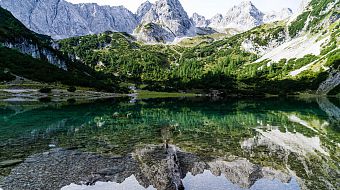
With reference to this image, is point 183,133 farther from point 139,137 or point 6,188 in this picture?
point 6,188

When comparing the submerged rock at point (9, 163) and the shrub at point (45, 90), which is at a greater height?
the shrub at point (45, 90)

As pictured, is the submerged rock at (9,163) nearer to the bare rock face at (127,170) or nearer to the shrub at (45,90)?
the bare rock face at (127,170)

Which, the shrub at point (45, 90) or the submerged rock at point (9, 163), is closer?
the submerged rock at point (9, 163)

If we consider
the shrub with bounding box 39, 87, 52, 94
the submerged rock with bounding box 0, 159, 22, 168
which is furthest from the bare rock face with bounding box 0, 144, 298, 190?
the shrub with bounding box 39, 87, 52, 94

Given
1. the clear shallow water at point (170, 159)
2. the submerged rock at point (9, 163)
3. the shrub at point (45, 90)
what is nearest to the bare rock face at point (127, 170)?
the clear shallow water at point (170, 159)

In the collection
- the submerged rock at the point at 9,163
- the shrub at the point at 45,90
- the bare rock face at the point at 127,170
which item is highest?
the shrub at the point at 45,90

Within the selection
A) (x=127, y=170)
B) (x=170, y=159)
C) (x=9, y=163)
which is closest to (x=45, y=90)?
(x=9, y=163)

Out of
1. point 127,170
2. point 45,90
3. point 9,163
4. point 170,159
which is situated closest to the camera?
point 127,170

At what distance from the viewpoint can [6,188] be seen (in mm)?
19891

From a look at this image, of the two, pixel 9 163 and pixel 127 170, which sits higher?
pixel 127 170

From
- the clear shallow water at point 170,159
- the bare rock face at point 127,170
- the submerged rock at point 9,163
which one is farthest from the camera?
Answer: the submerged rock at point 9,163

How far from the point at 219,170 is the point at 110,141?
17481 mm

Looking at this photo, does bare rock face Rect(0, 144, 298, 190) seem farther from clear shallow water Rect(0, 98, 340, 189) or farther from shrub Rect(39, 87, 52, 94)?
shrub Rect(39, 87, 52, 94)

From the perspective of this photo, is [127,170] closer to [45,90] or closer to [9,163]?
[9,163]
